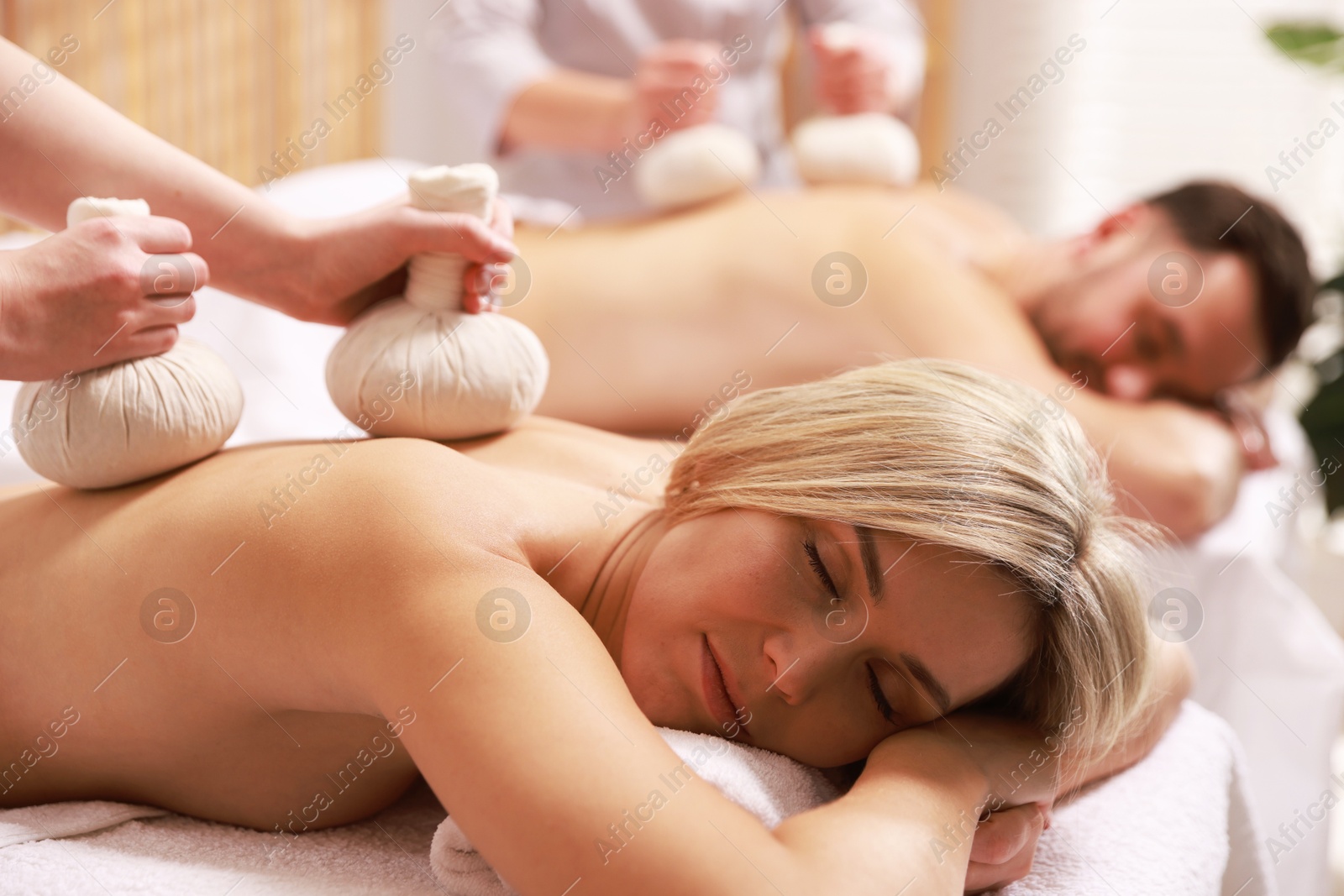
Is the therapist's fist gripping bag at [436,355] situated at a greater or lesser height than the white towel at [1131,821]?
greater

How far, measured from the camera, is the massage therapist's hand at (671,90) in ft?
5.56

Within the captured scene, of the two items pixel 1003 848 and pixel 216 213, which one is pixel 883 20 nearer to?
pixel 216 213

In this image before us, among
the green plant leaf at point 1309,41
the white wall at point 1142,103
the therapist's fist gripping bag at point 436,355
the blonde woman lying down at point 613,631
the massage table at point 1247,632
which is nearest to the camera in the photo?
the blonde woman lying down at point 613,631

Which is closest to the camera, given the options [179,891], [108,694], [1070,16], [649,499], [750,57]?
[179,891]

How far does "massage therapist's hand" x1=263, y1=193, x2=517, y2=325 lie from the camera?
895 mm

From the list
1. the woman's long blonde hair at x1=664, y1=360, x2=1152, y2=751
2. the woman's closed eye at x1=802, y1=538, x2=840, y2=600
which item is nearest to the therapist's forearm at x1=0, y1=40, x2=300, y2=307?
the woman's long blonde hair at x1=664, y1=360, x2=1152, y2=751

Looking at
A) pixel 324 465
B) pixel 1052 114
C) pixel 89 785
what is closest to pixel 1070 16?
pixel 1052 114

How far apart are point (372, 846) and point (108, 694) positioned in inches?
9.3

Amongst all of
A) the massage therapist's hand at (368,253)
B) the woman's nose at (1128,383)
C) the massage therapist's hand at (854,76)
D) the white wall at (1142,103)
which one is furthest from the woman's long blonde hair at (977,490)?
the white wall at (1142,103)

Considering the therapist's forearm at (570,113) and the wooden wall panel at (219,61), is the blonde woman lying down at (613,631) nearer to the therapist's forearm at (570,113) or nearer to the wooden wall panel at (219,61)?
the therapist's forearm at (570,113)

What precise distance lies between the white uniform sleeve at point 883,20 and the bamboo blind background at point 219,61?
127cm

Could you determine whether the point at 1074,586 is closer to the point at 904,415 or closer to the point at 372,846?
the point at 904,415

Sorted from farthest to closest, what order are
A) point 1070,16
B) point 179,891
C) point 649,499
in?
point 1070,16 → point 649,499 → point 179,891

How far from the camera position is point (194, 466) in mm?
876
